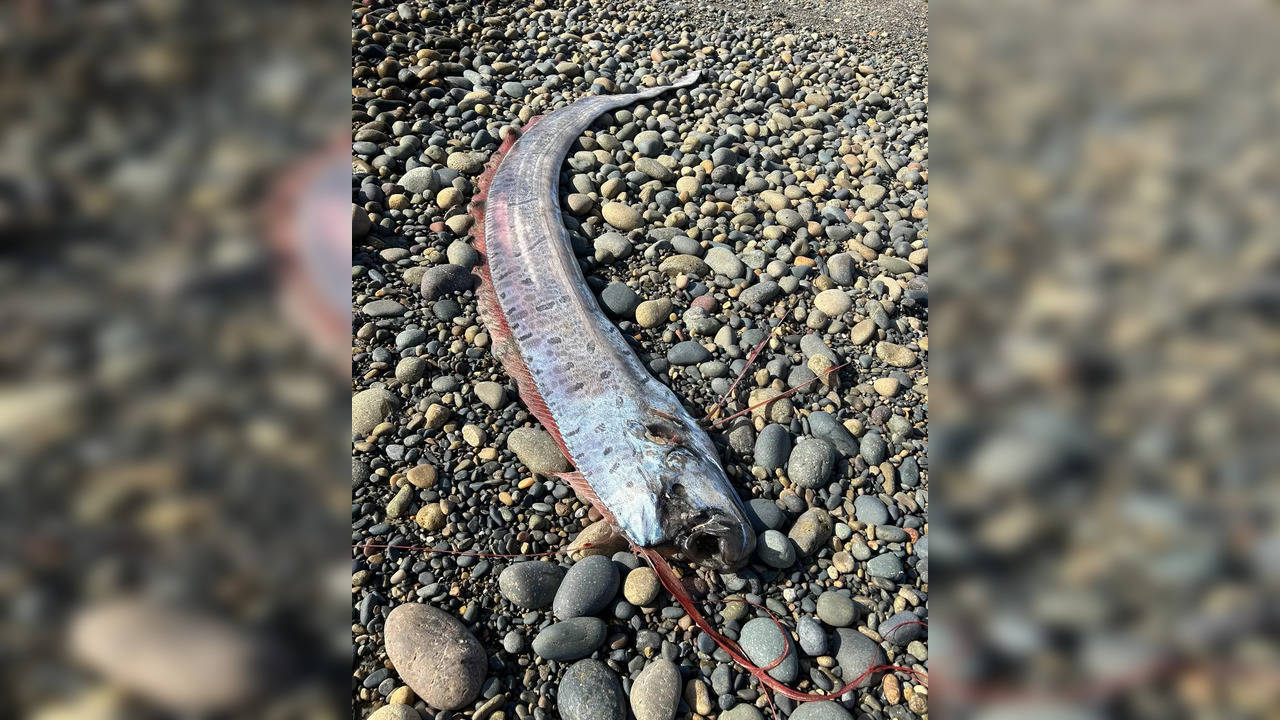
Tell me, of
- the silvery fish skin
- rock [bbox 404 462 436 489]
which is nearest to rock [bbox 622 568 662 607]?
the silvery fish skin

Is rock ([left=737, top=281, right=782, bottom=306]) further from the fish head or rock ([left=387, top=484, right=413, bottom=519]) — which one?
rock ([left=387, top=484, right=413, bottom=519])

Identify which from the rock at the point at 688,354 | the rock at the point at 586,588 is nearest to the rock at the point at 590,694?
the rock at the point at 586,588

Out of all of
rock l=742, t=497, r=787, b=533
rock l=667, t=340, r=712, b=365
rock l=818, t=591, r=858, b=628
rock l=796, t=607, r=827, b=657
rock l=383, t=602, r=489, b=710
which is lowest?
rock l=796, t=607, r=827, b=657

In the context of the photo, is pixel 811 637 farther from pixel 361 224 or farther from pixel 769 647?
pixel 361 224

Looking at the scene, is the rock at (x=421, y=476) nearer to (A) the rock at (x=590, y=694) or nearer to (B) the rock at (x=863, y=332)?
(A) the rock at (x=590, y=694)

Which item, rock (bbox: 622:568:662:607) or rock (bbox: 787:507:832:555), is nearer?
rock (bbox: 622:568:662:607)
